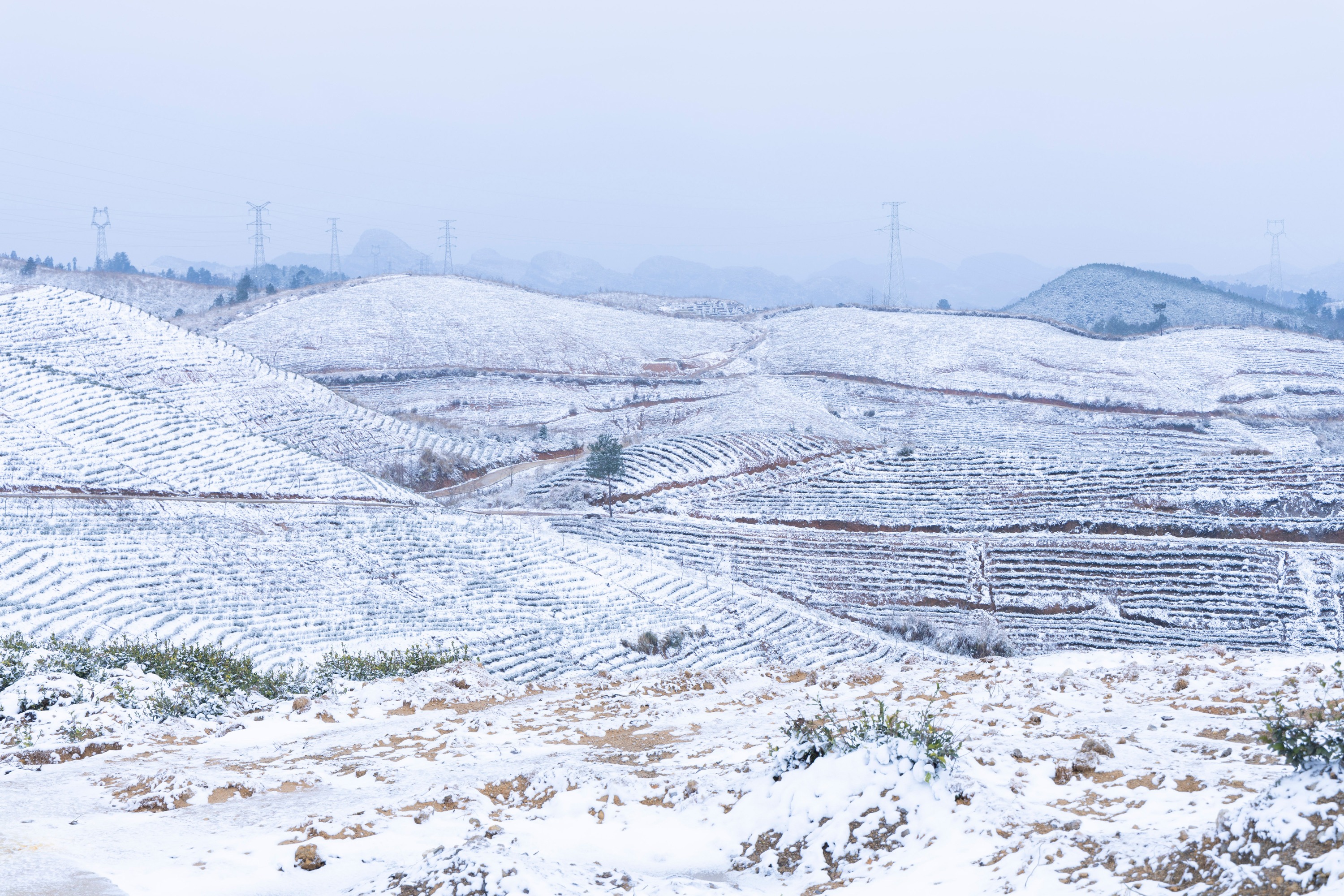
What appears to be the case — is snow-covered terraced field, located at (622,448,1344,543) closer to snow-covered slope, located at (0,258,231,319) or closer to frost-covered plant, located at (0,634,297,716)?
frost-covered plant, located at (0,634,297,716)

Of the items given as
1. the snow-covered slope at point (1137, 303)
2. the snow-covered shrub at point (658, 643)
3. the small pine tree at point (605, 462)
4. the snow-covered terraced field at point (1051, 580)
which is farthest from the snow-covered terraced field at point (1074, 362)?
the snow-covered shrub at point (658, 643)

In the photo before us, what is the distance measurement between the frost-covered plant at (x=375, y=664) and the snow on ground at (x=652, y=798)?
9.50 ft

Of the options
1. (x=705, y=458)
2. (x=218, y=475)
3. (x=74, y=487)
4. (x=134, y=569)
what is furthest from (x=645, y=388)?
(x=134, y=569)

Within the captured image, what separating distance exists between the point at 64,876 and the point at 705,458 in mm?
52906

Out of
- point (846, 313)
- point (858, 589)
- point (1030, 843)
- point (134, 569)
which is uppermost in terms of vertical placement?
point (846, 313)

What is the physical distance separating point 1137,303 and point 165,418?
147133 mm

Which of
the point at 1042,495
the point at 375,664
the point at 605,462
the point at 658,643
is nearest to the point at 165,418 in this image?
the point at 605,462

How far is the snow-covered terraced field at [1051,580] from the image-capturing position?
113 feet

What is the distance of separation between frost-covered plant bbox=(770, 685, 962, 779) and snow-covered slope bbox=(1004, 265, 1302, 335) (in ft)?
448

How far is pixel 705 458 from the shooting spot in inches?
2347

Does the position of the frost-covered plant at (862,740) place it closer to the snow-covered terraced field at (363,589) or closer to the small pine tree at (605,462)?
the snow-covered terraced field at (363,589)

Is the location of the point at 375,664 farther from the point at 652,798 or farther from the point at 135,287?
the point at 135,287

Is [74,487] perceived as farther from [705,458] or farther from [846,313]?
[846,313]

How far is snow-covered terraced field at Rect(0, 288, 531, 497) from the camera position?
4284cm
